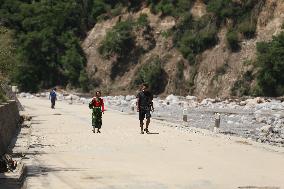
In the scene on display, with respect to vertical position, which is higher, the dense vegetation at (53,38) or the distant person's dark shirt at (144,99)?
the dense vegetation at (53,38)

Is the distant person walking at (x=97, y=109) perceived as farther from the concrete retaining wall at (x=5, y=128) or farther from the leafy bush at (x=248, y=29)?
the leafy bush at (x=248, y=29)

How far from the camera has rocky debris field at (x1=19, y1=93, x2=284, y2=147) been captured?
2602 centimetres

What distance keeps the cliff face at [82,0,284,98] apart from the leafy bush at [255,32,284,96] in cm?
491

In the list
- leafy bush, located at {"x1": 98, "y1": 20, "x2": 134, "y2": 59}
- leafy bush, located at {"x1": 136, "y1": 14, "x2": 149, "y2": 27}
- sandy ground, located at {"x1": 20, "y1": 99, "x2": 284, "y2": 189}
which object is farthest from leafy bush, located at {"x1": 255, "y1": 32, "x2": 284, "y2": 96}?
sandy ground, located at {"x1": 20, "y1": 99, "x2": 284, "y2": 189}

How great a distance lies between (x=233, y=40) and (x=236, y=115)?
31.1 meters

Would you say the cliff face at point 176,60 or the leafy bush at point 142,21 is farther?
the leafy bush at point 142,21

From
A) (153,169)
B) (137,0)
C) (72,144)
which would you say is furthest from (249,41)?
(153,169)

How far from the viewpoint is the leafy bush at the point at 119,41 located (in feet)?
272

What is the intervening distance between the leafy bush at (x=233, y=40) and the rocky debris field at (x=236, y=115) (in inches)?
351

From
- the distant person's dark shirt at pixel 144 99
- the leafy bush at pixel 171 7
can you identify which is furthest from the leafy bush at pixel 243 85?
the distant person's dark shirt at pixel 144 99

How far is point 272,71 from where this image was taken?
198 feet

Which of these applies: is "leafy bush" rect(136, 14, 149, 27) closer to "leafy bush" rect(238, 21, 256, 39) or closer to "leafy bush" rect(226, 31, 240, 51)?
"leafy bush" rect(226, 31, 240, 51)

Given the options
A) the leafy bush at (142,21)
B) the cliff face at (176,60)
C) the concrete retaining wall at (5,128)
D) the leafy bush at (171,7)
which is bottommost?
the concrete retaining wall at (5,128)

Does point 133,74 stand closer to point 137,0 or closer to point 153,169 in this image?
point 137,0
